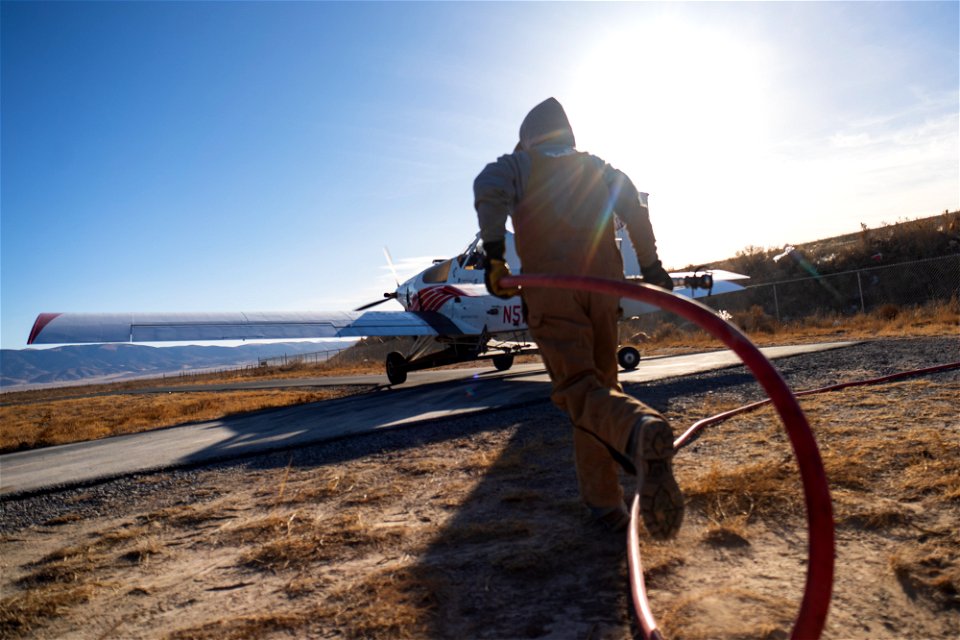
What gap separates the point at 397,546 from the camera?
9.36 ft

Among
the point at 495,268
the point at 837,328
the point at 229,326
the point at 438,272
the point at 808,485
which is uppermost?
the point at 438,272

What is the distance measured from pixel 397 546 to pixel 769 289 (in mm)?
29244

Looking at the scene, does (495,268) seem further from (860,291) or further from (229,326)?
(860,291)

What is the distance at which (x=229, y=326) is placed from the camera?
42.0 ft

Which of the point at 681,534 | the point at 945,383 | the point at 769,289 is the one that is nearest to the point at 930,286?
the point at 769,289

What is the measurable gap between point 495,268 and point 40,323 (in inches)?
442

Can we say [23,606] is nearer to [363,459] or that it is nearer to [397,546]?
[397,546]

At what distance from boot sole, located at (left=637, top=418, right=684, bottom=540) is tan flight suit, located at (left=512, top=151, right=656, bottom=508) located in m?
0.60

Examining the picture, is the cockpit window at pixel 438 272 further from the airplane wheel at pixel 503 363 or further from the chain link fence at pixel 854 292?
the chain link fence at pixel 854 292

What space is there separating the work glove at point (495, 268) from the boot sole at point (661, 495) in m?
1.34

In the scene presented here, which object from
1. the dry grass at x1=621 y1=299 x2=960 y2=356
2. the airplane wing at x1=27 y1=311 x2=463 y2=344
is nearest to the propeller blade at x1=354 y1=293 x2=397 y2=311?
the airplane wing at x1=27 y1=311 x2=463 y2=344

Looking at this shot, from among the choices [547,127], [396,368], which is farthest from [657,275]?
[396,368]

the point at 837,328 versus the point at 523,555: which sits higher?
the point at 523,555

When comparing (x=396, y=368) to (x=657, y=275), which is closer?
(x=657, y=275)
